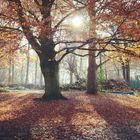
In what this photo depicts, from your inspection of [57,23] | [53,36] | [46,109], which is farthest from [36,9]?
[46,109]

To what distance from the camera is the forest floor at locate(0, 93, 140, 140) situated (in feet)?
31.5

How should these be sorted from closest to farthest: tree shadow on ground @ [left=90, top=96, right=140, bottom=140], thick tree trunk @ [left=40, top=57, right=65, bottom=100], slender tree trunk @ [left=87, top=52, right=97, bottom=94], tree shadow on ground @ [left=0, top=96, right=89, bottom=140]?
tree shadow on ground @ [left=0, top=96, right=89, bottom=140] → tree shadow on ground @ [left=90, top=96, right=140, bottom=140] → thick tree trunk @ [left=40, top=57, right=65, bottom=100] → slender tree trunk @ [left=87, top=52, right=97, bottom=94]

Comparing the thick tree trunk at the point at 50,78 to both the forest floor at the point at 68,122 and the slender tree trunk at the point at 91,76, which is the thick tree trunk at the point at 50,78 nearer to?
the forest floor at the point at 68,122

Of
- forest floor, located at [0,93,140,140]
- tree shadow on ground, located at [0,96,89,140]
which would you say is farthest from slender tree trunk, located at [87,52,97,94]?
tree shadow on ground, located at [0,96,89,140]

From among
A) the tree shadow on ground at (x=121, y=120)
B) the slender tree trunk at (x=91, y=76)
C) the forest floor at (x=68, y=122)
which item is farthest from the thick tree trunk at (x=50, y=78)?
the slender tree trunk at (x=91, y=76)

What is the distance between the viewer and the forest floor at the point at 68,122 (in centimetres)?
959

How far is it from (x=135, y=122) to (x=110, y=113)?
175 cm

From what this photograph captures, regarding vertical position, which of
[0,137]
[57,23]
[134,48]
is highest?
[57,23]

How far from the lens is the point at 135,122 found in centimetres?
1170

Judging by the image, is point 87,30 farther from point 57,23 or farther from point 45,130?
point 45,130

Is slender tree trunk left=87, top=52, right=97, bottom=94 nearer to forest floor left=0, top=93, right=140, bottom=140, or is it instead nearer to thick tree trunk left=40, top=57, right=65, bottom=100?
thick tree trunk left=40, top=57, right=65, bottom=100

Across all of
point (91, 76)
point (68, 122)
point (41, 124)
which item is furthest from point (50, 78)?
point (41, 124)

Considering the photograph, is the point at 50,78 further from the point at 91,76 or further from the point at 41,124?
the point at 41,124

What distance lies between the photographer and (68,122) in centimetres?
1114
